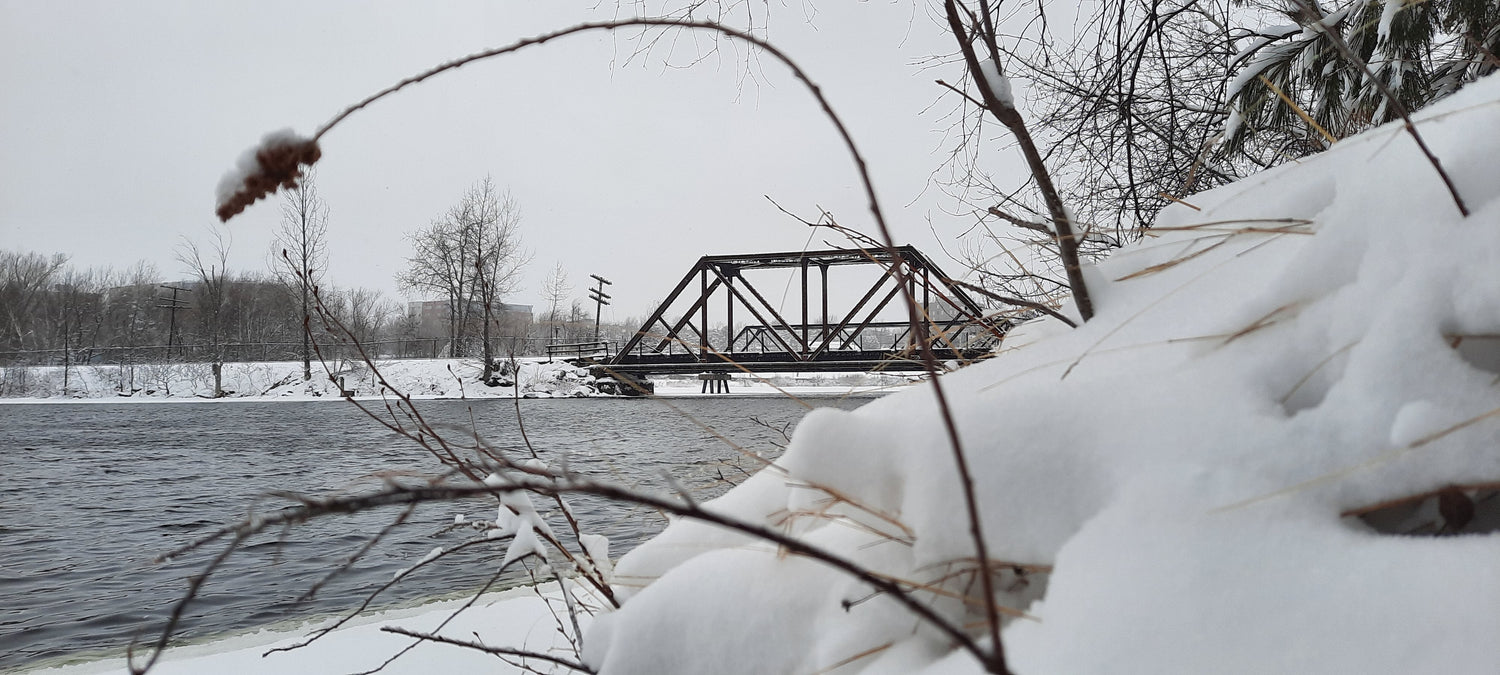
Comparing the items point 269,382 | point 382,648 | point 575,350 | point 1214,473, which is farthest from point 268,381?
point 1214,473

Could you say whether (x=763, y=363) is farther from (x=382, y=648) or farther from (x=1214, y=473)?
(x=1214, y=473)

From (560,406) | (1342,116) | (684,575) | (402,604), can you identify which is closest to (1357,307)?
(684,575)

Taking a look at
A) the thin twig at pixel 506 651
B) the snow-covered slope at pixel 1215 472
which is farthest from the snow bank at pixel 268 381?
the snow-covered slope at pixel 1215 472

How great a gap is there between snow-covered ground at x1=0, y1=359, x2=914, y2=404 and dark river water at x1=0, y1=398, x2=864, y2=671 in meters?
10.8

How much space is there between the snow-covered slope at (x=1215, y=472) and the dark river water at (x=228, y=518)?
1.09ft

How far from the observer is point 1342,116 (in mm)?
2445

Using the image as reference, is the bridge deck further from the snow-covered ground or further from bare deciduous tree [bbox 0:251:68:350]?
bare deciduous tree [bbox 0:251:68:350]

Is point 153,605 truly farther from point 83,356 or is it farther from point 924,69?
point 83,356

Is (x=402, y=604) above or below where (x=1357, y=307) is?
below

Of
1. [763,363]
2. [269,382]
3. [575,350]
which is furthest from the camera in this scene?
[575,350]

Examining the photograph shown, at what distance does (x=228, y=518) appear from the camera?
609 cm

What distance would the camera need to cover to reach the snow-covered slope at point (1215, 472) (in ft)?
1.85

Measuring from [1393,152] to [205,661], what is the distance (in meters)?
3.82

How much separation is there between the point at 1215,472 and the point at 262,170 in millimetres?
790
